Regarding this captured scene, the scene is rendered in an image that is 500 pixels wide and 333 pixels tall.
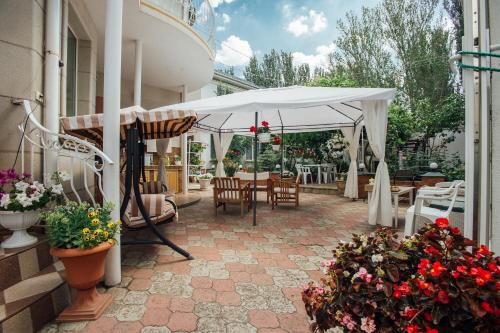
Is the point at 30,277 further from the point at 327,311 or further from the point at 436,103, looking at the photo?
the point at 436,103

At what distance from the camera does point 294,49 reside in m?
18.1

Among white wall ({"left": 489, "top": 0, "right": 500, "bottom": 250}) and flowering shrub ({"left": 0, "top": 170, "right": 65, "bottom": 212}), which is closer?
white wall ({"left": 489, "top": 0, "right": 500, "bottom": 250})

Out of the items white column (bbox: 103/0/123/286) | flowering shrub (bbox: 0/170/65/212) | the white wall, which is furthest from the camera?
white column (bbox: 103/0/123/286)

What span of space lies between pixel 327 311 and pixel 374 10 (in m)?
13.0

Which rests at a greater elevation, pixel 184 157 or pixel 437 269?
pixel 184 157

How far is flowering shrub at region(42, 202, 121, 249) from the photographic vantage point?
1738 mm

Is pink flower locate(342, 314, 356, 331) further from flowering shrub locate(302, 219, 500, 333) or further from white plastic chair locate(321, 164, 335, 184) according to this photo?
white plastic chair locate(321, 164, 335, 184)

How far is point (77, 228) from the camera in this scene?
179 cm

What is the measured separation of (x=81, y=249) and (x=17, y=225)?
0.85m

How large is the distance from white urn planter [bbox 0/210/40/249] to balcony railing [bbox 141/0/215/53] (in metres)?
4.71

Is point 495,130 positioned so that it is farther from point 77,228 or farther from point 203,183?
point 203,183

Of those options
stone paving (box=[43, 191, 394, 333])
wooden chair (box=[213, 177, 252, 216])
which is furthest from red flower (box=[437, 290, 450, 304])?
wooden chair (box=[213, 177, 252, 216])

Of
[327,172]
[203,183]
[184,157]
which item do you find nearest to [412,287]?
[184,157]

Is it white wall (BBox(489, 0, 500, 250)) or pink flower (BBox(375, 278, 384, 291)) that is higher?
white wall (BBox(489, 0, 500, 250))
